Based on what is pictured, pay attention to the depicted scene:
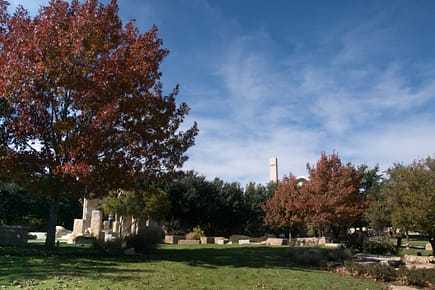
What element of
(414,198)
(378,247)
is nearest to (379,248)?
(378,247)

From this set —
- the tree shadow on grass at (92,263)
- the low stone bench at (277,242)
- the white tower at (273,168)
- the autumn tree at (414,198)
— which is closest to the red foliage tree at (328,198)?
the low stone bench at (277,242)

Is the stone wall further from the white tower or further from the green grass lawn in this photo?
the white tower

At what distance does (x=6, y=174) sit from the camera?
1295cm

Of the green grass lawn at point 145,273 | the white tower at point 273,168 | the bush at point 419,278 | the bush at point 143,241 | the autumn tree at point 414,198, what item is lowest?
the bush at point 419,278

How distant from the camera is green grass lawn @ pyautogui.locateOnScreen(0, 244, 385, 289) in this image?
830 cm

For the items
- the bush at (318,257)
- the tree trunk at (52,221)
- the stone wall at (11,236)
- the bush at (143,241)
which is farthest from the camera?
the stone wall at (11,236)

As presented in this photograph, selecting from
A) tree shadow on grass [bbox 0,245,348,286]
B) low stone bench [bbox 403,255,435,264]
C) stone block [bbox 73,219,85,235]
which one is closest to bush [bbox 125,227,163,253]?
tree shadow on grass [bbox 0,245,348,286]

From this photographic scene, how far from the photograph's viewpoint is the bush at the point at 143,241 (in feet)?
45.8

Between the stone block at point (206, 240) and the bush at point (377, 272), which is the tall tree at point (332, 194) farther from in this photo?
the bush at point (377, 272)

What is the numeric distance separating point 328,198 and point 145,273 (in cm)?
1810

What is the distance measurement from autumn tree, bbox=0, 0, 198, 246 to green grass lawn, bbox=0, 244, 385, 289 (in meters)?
2.56

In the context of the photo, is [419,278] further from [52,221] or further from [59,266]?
[52,221]

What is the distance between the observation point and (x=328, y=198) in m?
25.2

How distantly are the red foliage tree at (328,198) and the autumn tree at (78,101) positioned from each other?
47.2 ft
